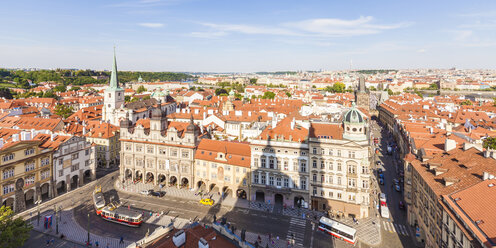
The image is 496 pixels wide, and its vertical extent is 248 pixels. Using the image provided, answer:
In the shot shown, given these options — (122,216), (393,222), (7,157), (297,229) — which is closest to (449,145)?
(393,222)

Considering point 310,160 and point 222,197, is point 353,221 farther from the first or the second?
point 222,197

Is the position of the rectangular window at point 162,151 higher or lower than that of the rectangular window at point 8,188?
higher

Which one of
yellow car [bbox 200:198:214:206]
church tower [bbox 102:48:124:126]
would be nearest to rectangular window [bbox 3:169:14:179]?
yellow car [bbox 200:198:214:206]

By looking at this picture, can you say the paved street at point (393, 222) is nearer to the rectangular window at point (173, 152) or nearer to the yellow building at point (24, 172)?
the rectangular window at point (173, 152)

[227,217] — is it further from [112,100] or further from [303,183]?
[112,100]

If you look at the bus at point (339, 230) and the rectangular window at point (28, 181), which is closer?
the bus at point (339, 230)

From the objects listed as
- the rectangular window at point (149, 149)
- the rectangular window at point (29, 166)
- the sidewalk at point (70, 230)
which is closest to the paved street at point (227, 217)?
the sidewalk at point (70, 230)

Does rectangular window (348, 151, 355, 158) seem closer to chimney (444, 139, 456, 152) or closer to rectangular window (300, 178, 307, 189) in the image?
rectangular window (300, 178, 307, 189)
